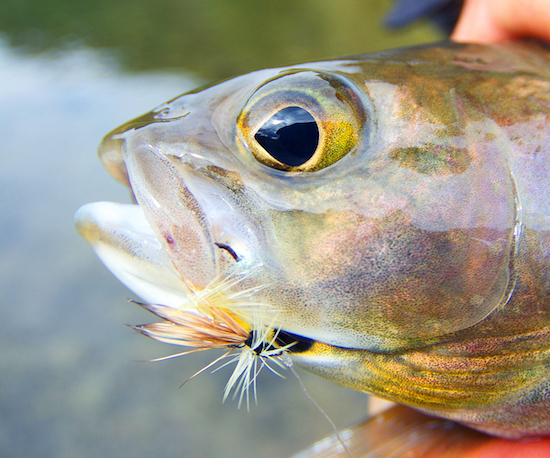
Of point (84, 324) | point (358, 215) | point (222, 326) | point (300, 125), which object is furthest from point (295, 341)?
point (84, 324)

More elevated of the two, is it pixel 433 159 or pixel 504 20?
pixel 504 20

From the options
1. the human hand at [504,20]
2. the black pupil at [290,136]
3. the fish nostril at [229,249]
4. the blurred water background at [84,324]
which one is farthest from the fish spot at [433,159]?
the blurred water background at [84,324]

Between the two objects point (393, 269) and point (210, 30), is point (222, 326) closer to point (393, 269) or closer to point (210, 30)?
point (393, 269)

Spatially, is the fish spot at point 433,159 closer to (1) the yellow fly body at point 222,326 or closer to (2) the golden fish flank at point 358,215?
(2) the golden fish flank at point 358,215

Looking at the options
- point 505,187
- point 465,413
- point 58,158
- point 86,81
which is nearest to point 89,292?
point 58,158

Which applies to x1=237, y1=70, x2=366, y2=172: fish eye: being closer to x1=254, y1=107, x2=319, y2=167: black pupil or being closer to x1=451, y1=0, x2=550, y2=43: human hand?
x1=254, y1=107, x2=319, y2=167: black pupil

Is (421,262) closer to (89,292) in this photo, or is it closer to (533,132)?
(533,132)

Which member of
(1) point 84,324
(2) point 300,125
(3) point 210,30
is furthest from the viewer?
(3) point 210,30
